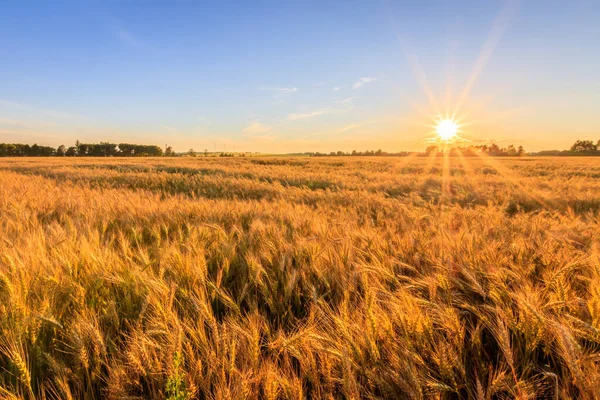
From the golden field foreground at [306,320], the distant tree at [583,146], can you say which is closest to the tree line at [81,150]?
the golden field foreground at [306,320]

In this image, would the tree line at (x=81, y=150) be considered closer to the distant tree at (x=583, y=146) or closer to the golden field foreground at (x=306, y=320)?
the golden field foreground at (x=306, y=320)

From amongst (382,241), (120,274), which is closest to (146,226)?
(120,274)

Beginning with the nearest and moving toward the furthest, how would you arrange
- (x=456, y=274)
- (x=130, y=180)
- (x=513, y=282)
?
(x=513, y=282), (x=456, y=274), (x=130, y=180)

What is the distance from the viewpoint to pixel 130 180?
9070 millimetres

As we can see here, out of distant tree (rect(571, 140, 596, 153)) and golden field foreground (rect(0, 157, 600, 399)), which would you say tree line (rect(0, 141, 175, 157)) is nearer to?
golden field foreground (rect(0, 157, 600, 399))

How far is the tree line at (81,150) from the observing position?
8219cm

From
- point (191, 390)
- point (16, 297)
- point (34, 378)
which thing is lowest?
point (34, 378)

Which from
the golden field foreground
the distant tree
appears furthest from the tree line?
the distant tree

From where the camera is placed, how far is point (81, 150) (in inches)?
3524

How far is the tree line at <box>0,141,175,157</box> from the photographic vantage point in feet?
270

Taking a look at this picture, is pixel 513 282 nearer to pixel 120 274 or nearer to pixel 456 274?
pixel 456 274

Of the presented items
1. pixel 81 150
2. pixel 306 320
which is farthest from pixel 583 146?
pixel 81 150

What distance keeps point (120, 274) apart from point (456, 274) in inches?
75.8

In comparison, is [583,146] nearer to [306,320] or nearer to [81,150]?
[306,320]
